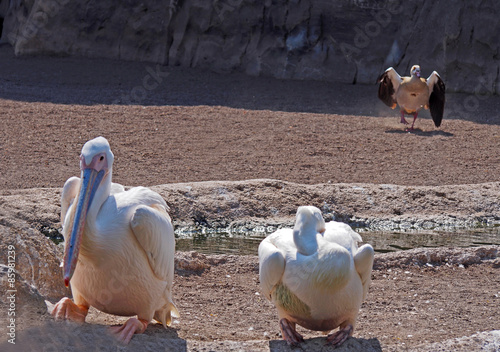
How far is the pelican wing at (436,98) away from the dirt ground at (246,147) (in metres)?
0.28

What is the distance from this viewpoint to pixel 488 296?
15.2ft

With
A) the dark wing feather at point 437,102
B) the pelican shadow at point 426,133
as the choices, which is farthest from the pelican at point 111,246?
the dark wing feather at point 437,102

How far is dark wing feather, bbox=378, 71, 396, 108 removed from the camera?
38.6ft

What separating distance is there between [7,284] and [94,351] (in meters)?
0.48

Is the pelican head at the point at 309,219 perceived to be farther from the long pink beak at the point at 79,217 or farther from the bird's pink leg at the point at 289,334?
the long pink beak at the point at 79,217

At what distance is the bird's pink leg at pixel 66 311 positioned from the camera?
10.7ft

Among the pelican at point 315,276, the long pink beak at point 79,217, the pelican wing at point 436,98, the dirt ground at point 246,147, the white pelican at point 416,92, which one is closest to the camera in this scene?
the long pink beak at point 79,217

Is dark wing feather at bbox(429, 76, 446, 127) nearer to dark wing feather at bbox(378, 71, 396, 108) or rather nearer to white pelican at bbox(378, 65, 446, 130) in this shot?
white pelican at bbox(378, 65, 446, 130)

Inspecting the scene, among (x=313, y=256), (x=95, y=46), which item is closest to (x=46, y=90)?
(x=95, y=46)

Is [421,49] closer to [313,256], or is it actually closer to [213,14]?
[213,14]

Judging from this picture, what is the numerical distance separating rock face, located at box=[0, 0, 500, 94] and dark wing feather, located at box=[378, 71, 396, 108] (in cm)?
209

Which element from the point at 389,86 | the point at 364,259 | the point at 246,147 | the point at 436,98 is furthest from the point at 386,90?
the point at 364,259

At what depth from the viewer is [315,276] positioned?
313 cm

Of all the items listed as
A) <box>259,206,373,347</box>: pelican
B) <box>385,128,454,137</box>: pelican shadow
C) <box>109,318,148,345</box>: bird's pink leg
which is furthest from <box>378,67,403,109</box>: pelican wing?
<box>109,318,148,345</box>: bird's pink leg
